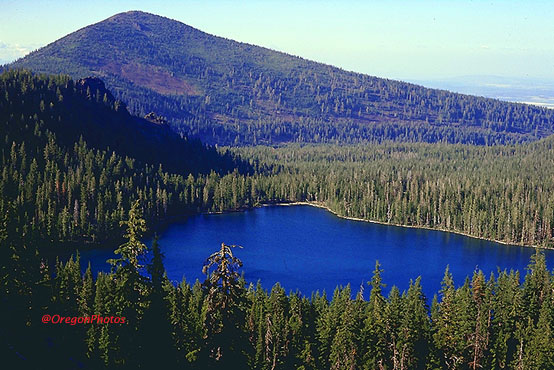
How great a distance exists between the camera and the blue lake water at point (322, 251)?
125125 millimetres

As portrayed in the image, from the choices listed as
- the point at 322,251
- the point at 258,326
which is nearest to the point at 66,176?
the point at 322,251

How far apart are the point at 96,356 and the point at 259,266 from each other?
7500cm

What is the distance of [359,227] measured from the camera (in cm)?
18062

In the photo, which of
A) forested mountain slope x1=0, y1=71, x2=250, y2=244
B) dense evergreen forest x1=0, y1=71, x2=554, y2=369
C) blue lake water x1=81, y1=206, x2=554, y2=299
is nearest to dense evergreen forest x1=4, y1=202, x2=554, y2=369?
dense evergreen forest x1=0, y1=71, x2=554, y2=369

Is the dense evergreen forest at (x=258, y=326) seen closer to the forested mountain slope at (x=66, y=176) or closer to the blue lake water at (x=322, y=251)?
the blue lake water at (x=322, y=251)

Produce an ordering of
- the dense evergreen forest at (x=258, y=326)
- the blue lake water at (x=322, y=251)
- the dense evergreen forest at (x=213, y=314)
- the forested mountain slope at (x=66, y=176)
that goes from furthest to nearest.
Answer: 1. the forested mountain slope at (x=66, y=176)
2. the blue lake water at (x=322, y=251)
3. the dense evergreen forest at (x=258, y=326)
4. the dense evergreen forest at (x=213, y=314)

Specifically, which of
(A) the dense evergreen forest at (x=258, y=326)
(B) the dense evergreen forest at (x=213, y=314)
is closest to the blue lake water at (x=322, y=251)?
(B) the dense evergreen forest at (x=213, y=314)

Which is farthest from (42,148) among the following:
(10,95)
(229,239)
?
(229,239)

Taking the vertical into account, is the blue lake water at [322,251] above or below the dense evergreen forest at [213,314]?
below

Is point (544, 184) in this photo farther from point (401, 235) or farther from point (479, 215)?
point (401, 235)

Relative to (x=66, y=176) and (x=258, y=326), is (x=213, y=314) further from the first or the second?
(x=66, y=176)

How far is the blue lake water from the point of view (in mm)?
125125

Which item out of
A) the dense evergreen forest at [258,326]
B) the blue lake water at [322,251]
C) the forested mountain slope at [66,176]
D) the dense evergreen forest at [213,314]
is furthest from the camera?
the forested mountain slope at [66,176]

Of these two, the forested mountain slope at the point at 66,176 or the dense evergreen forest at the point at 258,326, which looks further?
the forested mountain slope at the point at 66,176
